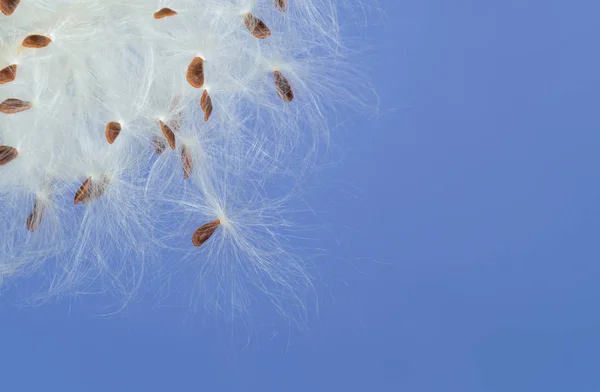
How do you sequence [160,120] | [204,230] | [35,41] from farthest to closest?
[204,230], [160,120], [35,41]

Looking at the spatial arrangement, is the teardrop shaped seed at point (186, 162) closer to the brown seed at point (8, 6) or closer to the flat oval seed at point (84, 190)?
the flat oval seed at point (84, 190)

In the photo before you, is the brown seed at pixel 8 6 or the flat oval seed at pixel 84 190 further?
the flat oval seed at pixel 84 190

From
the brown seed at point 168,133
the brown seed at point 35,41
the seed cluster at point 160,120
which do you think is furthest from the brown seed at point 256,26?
the brown seed at point 35,41

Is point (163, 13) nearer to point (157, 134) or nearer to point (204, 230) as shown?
point (157, 134)

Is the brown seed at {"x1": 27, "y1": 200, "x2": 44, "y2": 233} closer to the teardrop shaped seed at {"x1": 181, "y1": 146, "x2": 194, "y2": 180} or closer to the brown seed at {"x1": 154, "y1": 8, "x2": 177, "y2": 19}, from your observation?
the teardrop shaped seed at {"x1": 181, "y1": 146, "x2": 194, "y2": 180}

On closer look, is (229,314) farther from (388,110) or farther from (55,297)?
(388,110)

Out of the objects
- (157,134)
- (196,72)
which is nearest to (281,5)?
(196,72)
